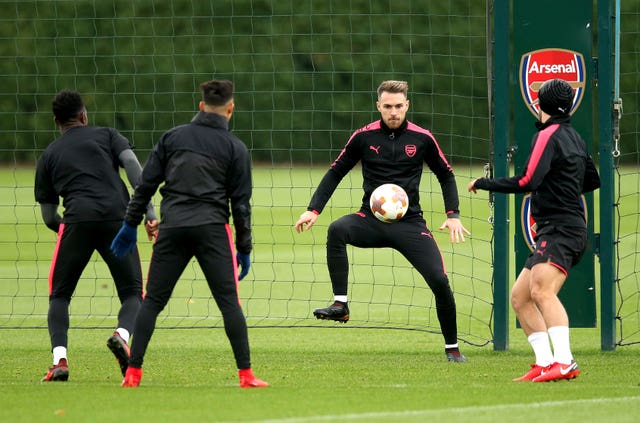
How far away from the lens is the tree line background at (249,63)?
1892 cm

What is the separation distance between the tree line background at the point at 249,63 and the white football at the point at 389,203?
9.60m

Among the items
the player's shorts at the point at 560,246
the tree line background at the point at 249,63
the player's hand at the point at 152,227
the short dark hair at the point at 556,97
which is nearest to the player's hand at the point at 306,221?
the player's hand at the point at 152,227

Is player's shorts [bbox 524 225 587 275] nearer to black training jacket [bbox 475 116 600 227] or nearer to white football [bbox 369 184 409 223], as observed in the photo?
black training jacket [bbox 475 116 600 227]

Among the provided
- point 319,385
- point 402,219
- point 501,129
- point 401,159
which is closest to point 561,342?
point 319,385

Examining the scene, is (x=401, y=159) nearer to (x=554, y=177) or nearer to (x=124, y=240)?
(x=554, y=177)

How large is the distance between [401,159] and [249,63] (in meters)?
16.0

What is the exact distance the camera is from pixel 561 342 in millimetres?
7203

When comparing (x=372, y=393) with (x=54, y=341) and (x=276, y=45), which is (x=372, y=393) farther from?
(x=276, y=45)

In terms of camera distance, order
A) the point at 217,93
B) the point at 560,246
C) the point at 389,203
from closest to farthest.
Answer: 1. the point at 217,93
2. the point at 560,246
3. the point at 389,203

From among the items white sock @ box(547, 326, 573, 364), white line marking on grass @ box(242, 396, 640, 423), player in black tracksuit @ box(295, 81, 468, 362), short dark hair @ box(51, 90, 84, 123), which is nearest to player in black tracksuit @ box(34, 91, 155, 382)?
short dark hair @ box(51, 90, 84, 123)

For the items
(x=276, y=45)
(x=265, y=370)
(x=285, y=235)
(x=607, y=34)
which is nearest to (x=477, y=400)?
(x=265, y=370)

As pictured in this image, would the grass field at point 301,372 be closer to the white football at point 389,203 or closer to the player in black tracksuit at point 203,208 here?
the player in black tracksuit at point 203,208

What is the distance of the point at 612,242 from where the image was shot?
351 inches

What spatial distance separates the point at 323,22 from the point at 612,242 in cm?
1199
